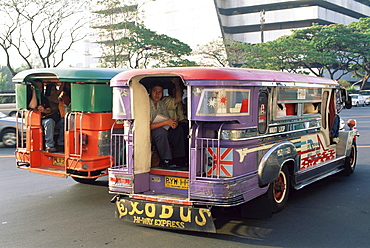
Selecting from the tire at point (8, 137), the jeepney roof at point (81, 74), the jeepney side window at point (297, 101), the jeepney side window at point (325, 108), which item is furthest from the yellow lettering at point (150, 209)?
the tire at point (8, 137)

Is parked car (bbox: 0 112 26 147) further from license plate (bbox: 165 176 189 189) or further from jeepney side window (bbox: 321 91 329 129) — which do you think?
jeepney side window (bbox: 321 91 329 129)

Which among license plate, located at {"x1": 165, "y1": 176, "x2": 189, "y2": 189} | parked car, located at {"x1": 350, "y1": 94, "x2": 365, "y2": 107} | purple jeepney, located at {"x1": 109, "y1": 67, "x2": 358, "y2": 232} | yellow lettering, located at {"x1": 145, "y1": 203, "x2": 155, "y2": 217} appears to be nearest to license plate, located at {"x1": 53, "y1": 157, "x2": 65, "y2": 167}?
purple jeepney, located at {"x1": 109, "y1": 67, "x2": 358, "y2": 232}

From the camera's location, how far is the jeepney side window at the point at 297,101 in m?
6.34

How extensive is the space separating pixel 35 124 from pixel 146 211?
365cm

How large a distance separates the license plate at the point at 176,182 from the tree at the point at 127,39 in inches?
1089

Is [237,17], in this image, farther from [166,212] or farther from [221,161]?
[166,212]

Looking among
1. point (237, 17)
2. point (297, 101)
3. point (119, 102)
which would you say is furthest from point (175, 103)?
point (237, 17)

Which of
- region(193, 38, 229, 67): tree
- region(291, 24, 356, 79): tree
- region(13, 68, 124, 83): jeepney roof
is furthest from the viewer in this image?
region(291, 24, 356, 79): tree

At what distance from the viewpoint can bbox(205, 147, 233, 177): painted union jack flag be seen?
5379 mm

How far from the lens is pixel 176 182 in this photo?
6.05m

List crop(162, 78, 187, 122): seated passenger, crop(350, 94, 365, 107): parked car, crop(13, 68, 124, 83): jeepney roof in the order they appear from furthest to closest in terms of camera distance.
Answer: crop(350, 94, 365, 107): parked car
crop(13, 68, 124, 83): jeepney roof
crop(162, 78, 187, 122): seated passenger

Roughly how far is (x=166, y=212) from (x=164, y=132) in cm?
130

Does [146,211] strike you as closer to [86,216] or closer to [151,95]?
[86,216]

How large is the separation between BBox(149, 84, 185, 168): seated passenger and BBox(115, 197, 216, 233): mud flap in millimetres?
902
